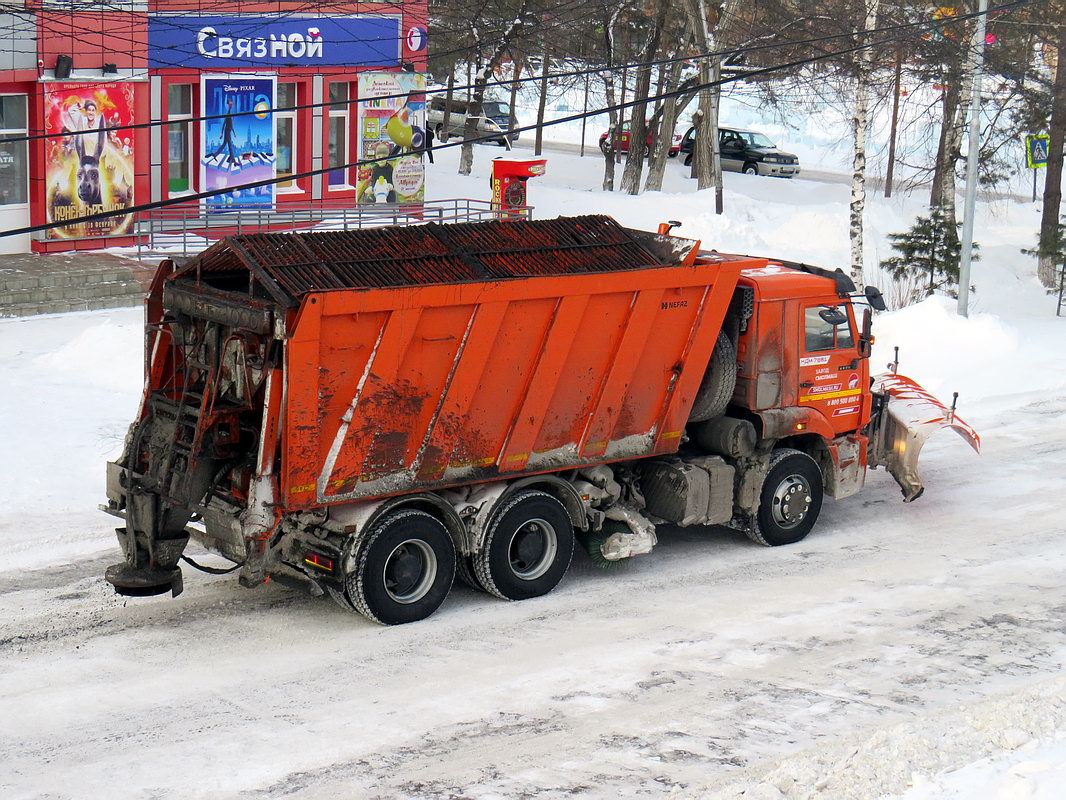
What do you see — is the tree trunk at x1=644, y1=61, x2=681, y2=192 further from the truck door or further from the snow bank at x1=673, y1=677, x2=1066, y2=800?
the snow bank at x1=673, y1=677, x2=1066, y2=800

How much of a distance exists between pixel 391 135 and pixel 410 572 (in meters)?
21.9

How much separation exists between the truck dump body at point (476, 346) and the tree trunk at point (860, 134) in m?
11.9

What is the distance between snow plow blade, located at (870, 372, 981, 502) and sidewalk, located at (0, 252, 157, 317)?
12.5 m

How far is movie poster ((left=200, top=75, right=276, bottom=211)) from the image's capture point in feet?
88.8

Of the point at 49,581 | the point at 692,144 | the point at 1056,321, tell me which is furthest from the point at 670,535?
the point at 692,144

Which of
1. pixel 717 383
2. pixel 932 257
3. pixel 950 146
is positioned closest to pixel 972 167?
pixel 932 257

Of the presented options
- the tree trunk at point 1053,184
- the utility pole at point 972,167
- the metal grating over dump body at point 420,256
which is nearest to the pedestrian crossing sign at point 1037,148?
the tree trunk at point 1053,184

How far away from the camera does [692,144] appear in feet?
147

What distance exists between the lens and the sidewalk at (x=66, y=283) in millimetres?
20453

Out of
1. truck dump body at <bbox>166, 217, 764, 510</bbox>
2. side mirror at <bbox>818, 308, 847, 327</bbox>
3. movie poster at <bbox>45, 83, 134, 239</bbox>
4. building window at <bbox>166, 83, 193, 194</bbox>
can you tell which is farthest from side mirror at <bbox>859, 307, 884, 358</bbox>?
building window at <bbox>166, 83, 193, 194</bbox>

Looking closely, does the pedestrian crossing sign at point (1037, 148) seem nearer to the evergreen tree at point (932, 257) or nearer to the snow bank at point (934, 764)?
the evergreen tree at point (932, 257)

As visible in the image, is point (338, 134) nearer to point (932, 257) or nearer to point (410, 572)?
point (932, 257)

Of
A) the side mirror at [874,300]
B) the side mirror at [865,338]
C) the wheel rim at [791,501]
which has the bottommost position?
the wheel rim at [791,501]

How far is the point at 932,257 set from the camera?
23.6 m
